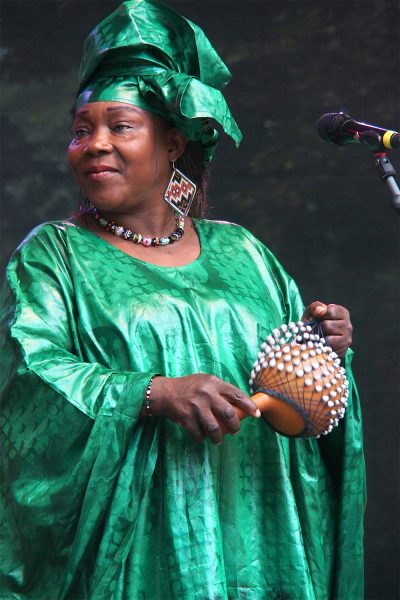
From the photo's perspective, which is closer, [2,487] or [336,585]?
[2,487]

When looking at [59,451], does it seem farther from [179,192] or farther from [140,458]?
[179,192]

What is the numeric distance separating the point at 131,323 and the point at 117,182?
33cm

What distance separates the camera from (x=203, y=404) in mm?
2414

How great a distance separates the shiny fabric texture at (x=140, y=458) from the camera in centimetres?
252

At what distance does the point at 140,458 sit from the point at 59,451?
16 centimetres

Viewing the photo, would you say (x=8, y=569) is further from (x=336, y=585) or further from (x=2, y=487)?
(x=336, y=585)

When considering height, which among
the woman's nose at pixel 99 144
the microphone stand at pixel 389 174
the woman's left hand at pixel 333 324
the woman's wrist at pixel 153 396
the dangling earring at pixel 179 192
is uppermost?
the woman's nose at pixel 99 144

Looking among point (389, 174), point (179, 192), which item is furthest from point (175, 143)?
point (389, 174)

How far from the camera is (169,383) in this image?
Result: 8.09ft

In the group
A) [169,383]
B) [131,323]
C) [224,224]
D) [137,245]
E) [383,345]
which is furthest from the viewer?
[383,345]

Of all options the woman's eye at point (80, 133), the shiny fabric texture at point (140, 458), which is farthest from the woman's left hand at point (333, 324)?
the woman's eye at point (80, 133)

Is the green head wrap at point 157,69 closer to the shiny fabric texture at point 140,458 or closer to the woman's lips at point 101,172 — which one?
the woman's lips at point 101,172

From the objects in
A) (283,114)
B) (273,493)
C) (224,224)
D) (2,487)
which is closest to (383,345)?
(283,114)

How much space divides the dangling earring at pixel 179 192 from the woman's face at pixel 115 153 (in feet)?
0.23
